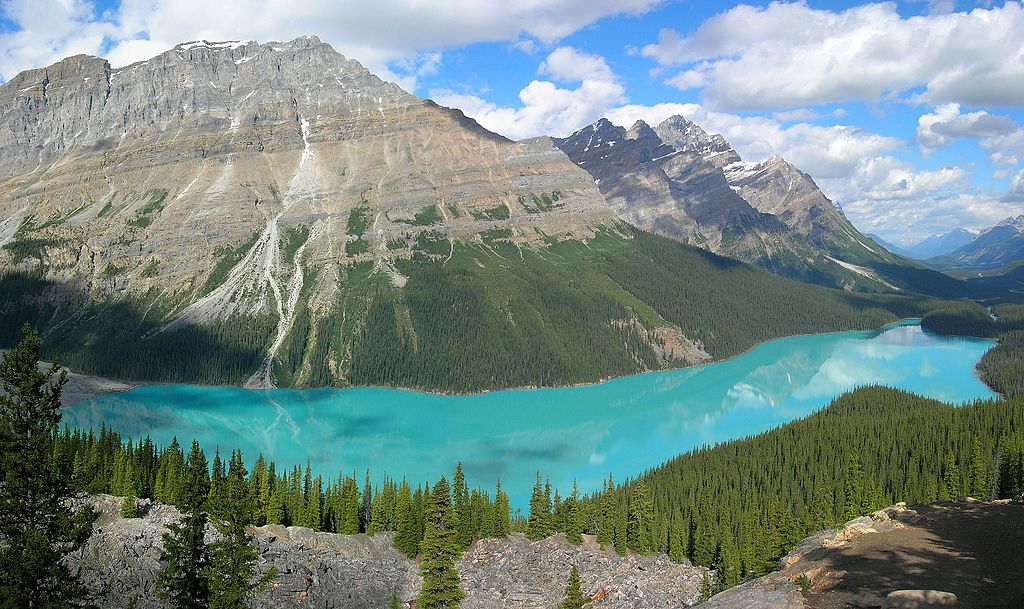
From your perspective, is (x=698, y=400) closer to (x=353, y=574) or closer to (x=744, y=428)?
(x=744, y=428)

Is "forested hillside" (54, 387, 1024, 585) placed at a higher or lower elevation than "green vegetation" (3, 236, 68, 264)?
lower

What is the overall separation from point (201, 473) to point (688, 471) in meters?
65.5

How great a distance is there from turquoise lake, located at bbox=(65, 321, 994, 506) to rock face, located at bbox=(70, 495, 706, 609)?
29857mm

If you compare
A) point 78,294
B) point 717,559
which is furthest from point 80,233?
point 717,559

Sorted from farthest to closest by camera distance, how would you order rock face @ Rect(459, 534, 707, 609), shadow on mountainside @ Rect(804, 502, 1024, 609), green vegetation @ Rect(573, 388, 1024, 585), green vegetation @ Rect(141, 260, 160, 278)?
green vegetation @ Rect(141, 260, 160, 278) → green vegetation @ Rect(573, 388, 1024, 585) → rock face @ Rect(459, 534, 707, 609) → shadow on mountainside @ Rect(804, 502, 1024, 609)

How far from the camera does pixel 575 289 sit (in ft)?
642

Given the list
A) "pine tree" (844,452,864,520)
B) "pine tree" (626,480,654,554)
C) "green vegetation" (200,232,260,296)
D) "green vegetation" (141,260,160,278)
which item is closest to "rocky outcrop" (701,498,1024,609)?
"pine tree" (626,480,654,554)

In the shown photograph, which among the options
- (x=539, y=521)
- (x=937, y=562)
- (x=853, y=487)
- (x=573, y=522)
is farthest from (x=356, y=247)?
(x=937, y=562)

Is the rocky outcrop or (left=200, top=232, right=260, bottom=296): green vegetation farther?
(left=200, top=232, right=260, bottom=296): green vegetation

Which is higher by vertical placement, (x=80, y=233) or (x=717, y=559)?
(x=80, y=233)

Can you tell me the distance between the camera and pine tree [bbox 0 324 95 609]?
71.2ft

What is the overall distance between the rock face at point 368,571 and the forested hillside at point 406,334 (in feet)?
313

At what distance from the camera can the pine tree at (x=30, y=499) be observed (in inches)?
854

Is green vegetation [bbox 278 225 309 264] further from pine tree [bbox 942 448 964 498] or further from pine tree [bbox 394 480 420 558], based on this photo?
pine tree [bbox 942 448 964 498]
